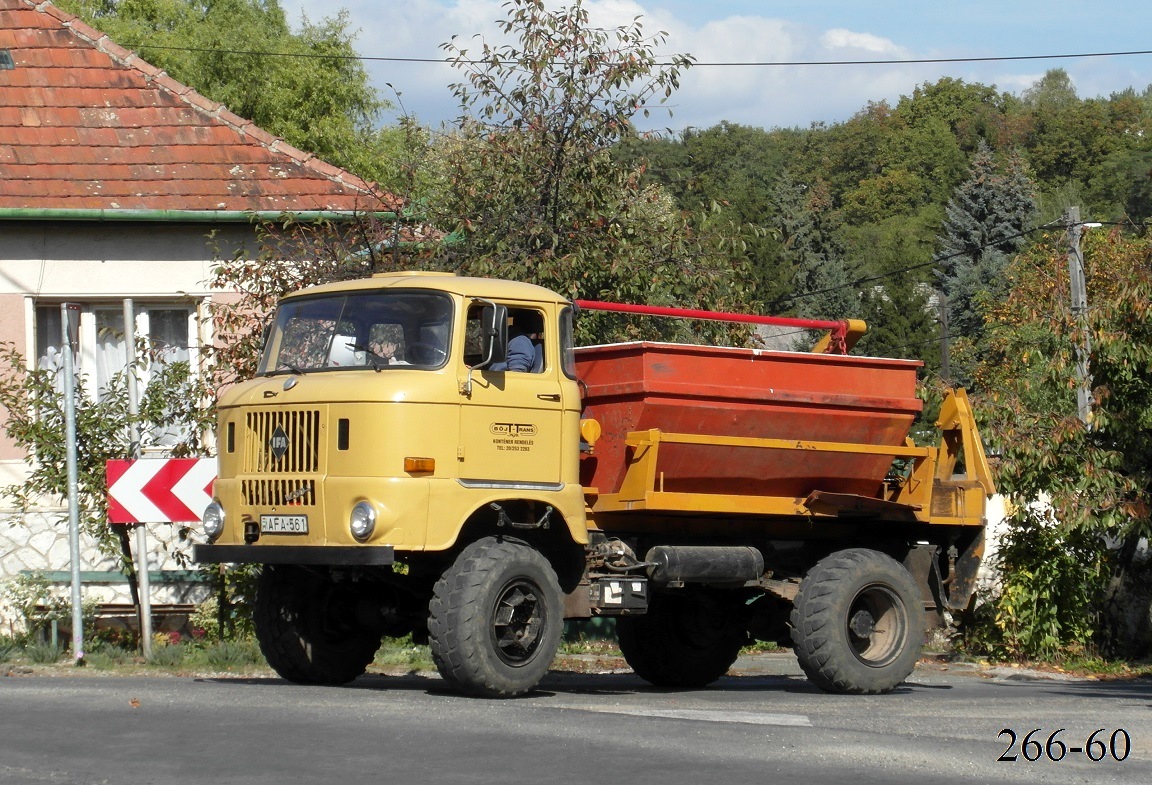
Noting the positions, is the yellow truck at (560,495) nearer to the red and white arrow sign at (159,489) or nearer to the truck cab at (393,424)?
the truck cab at (393,424)

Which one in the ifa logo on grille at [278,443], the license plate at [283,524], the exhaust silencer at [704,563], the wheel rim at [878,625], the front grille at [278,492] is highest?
the ifa logo on grille at [278,443]

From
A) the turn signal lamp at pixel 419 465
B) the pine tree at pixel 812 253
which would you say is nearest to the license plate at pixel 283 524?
the turn signal lamp at pixel 419 465

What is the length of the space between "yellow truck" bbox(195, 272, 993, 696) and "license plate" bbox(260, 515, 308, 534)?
0.02 meters

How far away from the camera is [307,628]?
11.2m

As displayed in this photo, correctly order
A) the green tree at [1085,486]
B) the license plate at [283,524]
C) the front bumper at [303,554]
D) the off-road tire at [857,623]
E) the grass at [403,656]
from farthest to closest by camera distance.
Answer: the green tree at [1085,486]
the grass at [403,656]
the off-road tire at [857,623]
the license plate at [283,524]
the front bumper at [303,554]

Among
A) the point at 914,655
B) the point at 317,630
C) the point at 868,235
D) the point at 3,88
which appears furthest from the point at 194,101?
the point at 868,235

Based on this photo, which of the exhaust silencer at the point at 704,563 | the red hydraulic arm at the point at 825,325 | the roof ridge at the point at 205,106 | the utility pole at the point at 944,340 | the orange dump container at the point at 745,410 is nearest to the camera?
the orange dump container at the point at 745,410

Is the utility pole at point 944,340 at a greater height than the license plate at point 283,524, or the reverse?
the utility pole at point 944,340

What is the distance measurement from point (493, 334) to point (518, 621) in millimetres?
1840

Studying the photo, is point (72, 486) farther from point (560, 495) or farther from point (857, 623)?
point (857, 623)

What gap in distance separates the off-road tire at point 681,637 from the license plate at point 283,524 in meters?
3.87

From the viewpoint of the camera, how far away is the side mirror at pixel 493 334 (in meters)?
10.3

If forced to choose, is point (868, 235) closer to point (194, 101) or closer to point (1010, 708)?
point (194, 101)

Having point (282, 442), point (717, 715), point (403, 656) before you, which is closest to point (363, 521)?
point (282, 442)
